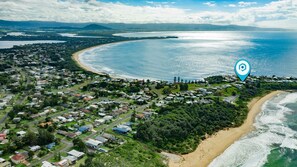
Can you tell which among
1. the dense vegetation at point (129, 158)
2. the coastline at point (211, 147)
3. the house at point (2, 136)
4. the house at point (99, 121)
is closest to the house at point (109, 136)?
the dense vegetation at point (129, 158)

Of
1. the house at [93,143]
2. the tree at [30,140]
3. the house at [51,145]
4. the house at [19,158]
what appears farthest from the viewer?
the tree at [30,140]

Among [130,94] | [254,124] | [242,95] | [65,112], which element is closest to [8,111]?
[65,112]

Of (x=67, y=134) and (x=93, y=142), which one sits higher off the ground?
(x=93, y=142)

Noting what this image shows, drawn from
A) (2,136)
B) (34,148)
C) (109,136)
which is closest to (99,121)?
(109,136)

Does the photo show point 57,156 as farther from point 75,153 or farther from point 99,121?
point 99,121

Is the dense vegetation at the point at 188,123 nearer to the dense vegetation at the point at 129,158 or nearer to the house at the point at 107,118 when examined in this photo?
the dense vegetation at the point at 129,158
